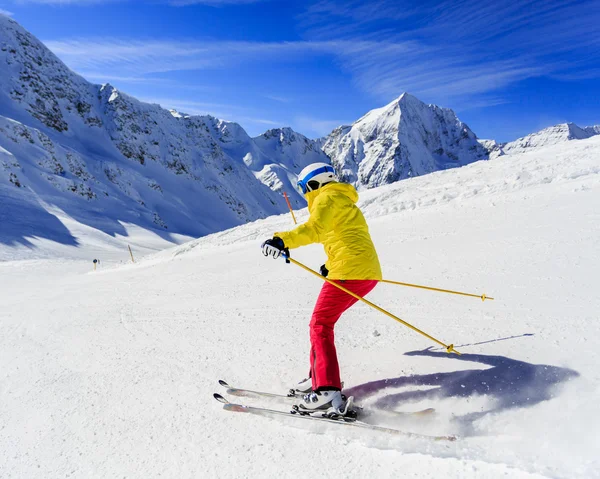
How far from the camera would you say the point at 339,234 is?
3.40 m

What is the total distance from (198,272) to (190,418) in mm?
7208

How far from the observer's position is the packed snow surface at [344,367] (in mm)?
2570

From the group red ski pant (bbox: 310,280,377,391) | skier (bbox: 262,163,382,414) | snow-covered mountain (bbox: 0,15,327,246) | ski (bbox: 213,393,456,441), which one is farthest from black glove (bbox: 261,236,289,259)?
snow-covered mountain (bbox: 0,15,327,246)

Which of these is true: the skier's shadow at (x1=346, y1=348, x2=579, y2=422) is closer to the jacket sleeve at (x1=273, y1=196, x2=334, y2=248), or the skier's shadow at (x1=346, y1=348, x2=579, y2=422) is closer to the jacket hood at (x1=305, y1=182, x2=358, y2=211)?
the jacket sleeve at (x1=273, y1=196, x2=334, y2=248)

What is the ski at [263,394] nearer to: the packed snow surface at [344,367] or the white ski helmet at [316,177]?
the packed snow surface at [344,367]

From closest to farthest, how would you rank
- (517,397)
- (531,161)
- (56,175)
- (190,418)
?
(517,397) < (190,418) < (531,161) < (56,175)

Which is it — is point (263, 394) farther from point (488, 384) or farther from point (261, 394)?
point (488, 384)

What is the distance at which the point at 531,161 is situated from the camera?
14406 mm

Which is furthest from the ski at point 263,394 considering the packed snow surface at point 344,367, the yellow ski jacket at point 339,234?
the yellow ski jacket at point 339,234

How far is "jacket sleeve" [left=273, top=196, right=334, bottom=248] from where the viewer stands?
10.7 ft

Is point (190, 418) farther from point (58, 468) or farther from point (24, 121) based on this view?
point (24, 121)

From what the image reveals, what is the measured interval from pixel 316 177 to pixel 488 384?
2.30 m

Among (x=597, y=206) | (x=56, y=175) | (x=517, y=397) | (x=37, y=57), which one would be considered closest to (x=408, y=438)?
(x=517, y=397)

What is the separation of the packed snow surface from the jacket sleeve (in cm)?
143
